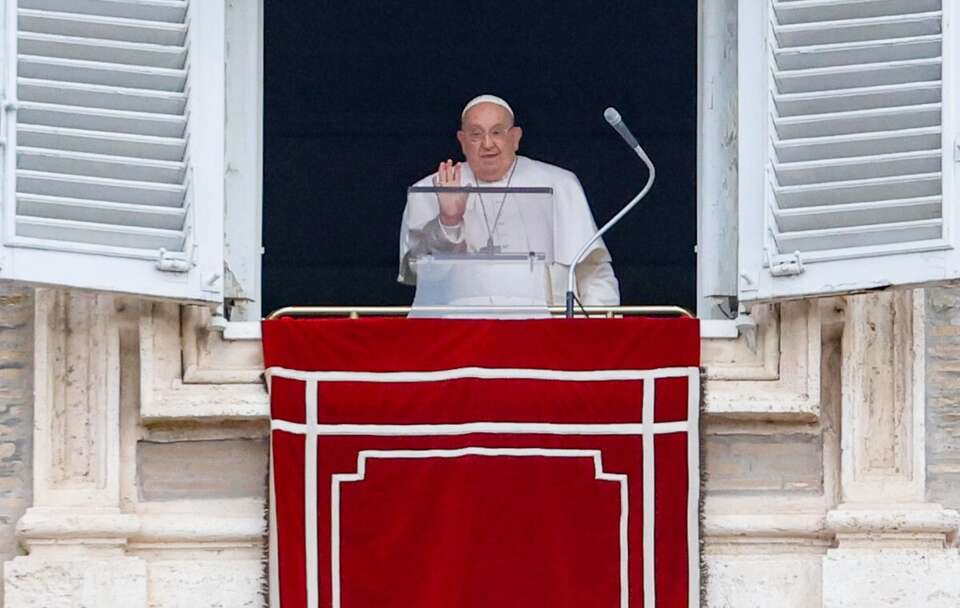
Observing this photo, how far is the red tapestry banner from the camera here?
860cm

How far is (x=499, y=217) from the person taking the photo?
912cm

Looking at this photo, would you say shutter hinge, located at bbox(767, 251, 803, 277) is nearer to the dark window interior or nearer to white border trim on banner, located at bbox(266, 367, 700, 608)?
white border trim on banner, located at bbox(266, 367, 700, 608)

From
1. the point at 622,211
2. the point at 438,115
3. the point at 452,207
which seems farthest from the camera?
the point at 438,115

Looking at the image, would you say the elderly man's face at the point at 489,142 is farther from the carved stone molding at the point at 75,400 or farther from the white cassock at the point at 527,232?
the carved stone molding at the point at 75,400

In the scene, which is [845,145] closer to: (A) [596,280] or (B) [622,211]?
(B) [622,211]

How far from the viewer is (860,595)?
864cm

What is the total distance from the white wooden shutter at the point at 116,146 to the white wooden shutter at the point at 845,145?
1465 millimetres

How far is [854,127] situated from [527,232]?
99 cm

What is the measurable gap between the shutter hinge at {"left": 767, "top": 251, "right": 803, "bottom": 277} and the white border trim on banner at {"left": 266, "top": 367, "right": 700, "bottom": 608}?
0.41 meters

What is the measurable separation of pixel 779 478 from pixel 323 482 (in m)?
1.24

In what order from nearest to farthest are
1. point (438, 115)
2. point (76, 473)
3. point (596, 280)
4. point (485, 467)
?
point (485, 467) → point (76, 473) → point (596, 280) → point (438, 115)

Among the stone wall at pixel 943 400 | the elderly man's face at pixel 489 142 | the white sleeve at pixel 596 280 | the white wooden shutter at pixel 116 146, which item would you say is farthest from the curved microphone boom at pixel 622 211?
the white wooden shutter at pixel 116 146

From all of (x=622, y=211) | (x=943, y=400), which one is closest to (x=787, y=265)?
(x=622, y=211)

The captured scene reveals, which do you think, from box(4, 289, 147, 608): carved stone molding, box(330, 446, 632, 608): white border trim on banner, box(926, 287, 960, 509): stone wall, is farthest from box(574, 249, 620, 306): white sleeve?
box(4, 289, 147, 608): carved stone molding
